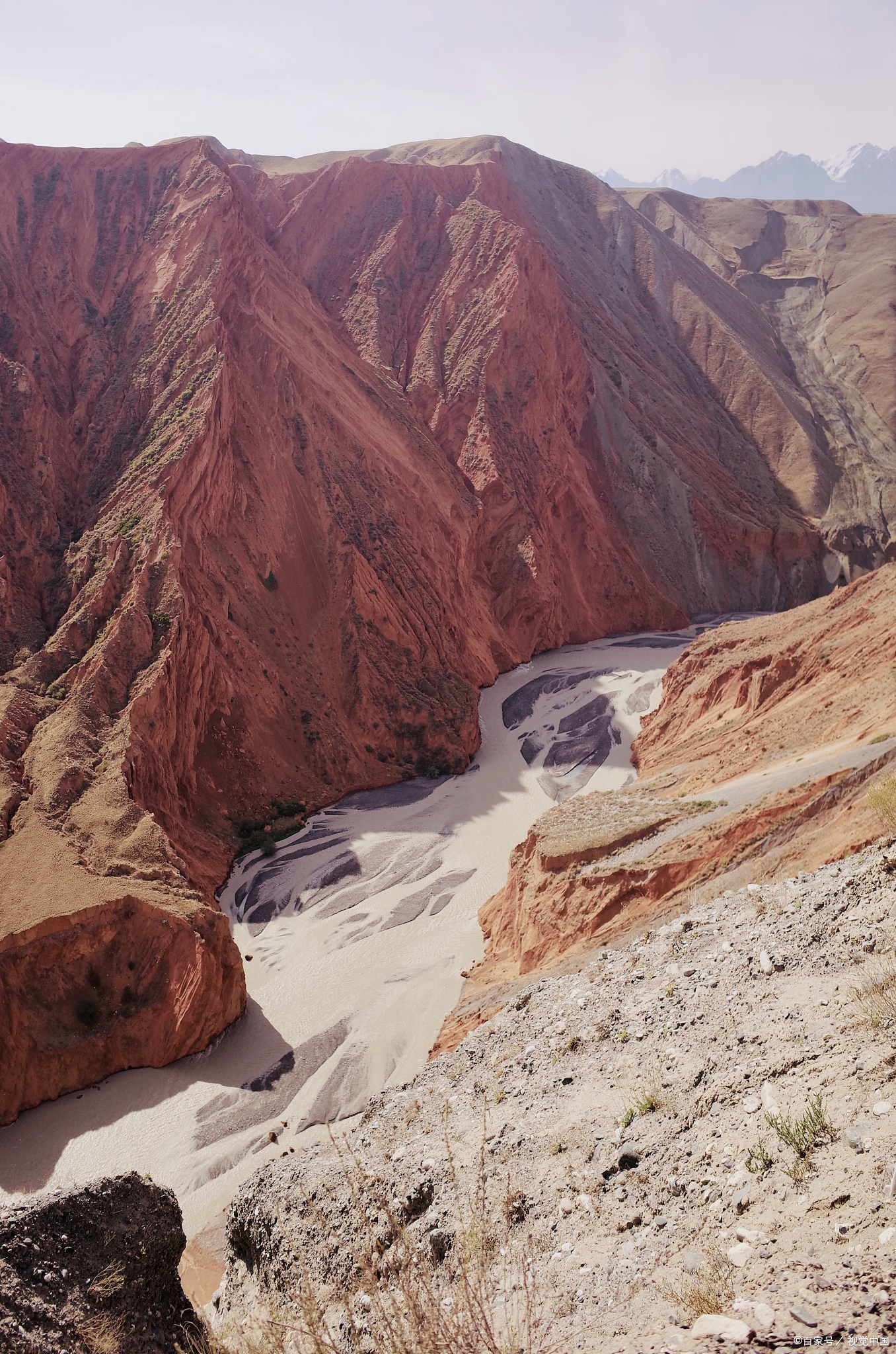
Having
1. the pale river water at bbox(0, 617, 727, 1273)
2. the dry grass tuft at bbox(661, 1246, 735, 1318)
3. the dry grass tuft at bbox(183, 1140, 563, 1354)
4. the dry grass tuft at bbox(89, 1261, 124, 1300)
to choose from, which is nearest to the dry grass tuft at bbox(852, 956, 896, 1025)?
the dry grass tuft at bbox(661, 1246, 735, 1318)

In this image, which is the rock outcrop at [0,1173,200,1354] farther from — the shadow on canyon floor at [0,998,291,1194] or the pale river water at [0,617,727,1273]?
→ the shadow on canyon floor at [0,998,291,1194]

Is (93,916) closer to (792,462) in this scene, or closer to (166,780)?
(166,780)

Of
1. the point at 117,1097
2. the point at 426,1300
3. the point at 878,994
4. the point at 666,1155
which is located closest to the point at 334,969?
the point at 117,1097

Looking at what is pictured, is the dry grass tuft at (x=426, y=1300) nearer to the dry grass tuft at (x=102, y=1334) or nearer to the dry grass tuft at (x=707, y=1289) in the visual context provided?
the dry grass tuft at (x=102, y=1334)

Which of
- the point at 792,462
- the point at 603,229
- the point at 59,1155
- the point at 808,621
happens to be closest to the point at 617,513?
the point at 792,462

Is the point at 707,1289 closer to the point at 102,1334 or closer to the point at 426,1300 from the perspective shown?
the point at 426,1300

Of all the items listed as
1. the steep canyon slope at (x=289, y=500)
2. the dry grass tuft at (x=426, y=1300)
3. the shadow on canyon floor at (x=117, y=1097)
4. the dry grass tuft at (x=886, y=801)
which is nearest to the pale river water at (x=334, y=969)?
the shadow on canyon floor at (x=117, y=1097)
